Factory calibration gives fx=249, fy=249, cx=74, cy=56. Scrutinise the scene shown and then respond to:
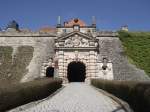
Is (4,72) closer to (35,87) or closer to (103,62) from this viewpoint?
(103,62)

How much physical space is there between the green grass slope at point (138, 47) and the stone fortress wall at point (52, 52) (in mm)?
1030

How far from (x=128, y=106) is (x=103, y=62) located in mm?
23088

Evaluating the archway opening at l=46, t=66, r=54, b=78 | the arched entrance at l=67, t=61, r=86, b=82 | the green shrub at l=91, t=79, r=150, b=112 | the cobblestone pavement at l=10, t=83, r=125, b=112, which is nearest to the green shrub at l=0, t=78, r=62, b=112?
the cobblestone pavement at l=10, t=83, r=125, b=112

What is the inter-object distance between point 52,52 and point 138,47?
45.4 feet

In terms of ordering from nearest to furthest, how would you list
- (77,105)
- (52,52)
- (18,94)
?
1. (18,94)
2. (77,105)
3. (52,52)

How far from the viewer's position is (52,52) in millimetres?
37500

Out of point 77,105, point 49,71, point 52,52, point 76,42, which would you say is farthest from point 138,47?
point 77,105

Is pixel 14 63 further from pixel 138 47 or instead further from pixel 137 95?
pixel 137 95

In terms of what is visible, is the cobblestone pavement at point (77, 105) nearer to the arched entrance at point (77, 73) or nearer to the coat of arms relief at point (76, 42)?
the coat of arms relief at point (76, 42)

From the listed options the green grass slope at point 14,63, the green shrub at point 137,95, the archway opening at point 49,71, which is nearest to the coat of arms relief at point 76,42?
the archway opening at point 49,71

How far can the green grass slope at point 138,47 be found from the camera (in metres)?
36.4

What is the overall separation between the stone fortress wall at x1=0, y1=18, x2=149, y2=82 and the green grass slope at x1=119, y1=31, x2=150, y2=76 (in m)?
1.03

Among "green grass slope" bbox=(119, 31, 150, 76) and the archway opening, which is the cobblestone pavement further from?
"green grass slope" bbox=(119, 31, 150, 76)

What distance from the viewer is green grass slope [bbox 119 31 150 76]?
3644cm
